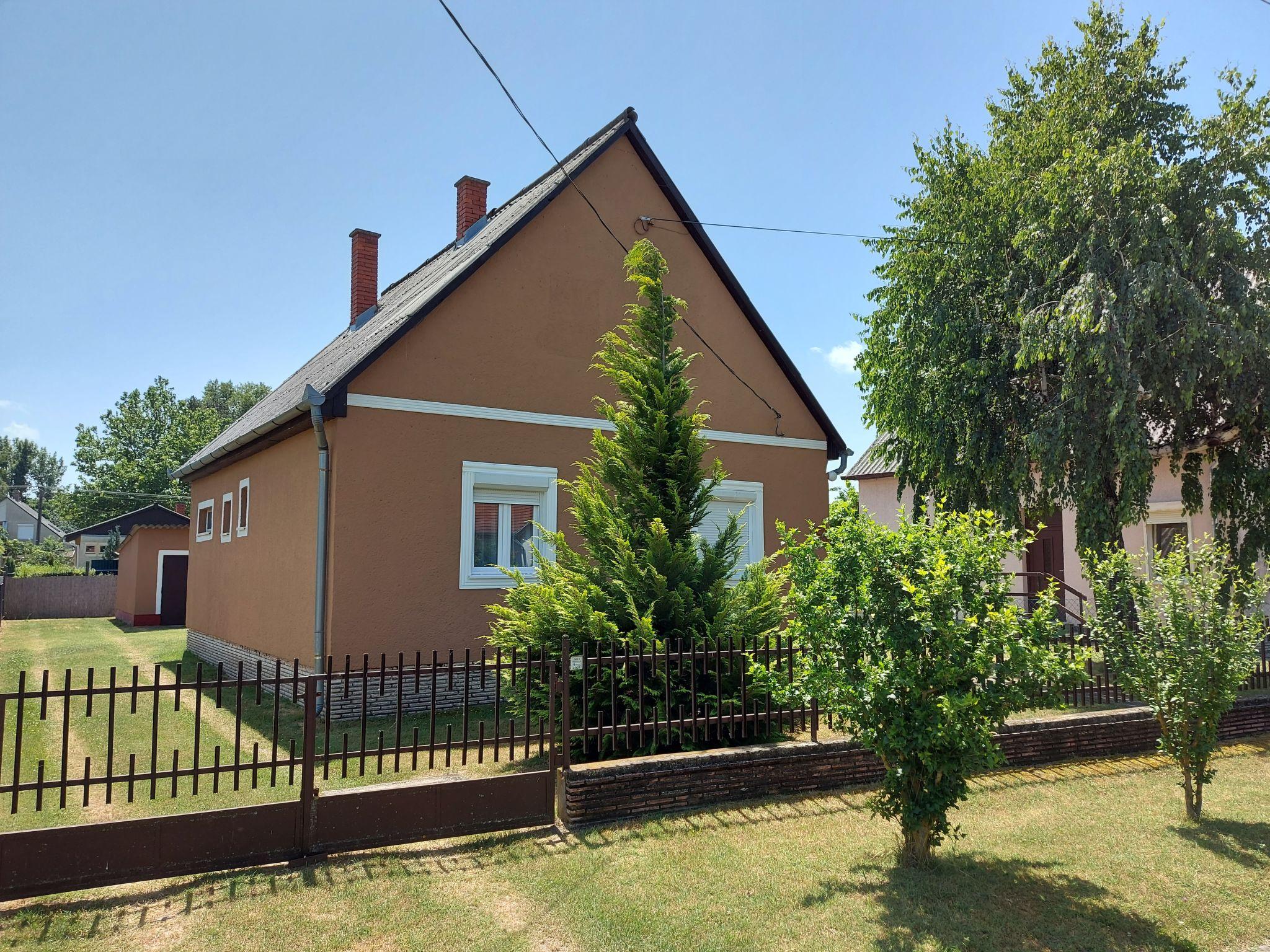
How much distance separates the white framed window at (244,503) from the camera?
14086mm

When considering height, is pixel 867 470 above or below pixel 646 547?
above

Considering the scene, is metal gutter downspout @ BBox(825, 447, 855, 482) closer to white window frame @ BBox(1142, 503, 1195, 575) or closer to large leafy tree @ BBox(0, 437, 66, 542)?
white window frame @ BBox(1142, 503, 1195, 575)

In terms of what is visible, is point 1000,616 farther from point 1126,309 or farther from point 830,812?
point 1126,309

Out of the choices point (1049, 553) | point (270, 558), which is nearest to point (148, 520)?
point (270, 558)

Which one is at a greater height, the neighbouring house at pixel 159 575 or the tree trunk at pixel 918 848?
the neighbouring house at pixel 159 575

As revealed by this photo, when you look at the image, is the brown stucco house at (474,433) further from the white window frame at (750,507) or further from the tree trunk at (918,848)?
the tree trunk at (918,848)

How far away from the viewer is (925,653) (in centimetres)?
512

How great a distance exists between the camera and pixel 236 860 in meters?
5.30

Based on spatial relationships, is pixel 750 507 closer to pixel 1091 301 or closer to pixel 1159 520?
pixel 1091 301

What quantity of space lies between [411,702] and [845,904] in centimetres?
689

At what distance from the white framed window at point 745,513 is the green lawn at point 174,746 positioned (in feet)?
16.0

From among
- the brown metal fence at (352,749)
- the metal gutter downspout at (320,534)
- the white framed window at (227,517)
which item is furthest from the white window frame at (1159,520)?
the white framed window at (227,517)

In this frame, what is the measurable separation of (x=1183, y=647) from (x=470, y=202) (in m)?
14.6

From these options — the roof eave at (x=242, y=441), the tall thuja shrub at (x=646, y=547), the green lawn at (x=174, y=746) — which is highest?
the roof eave at (x=242, y=441)
